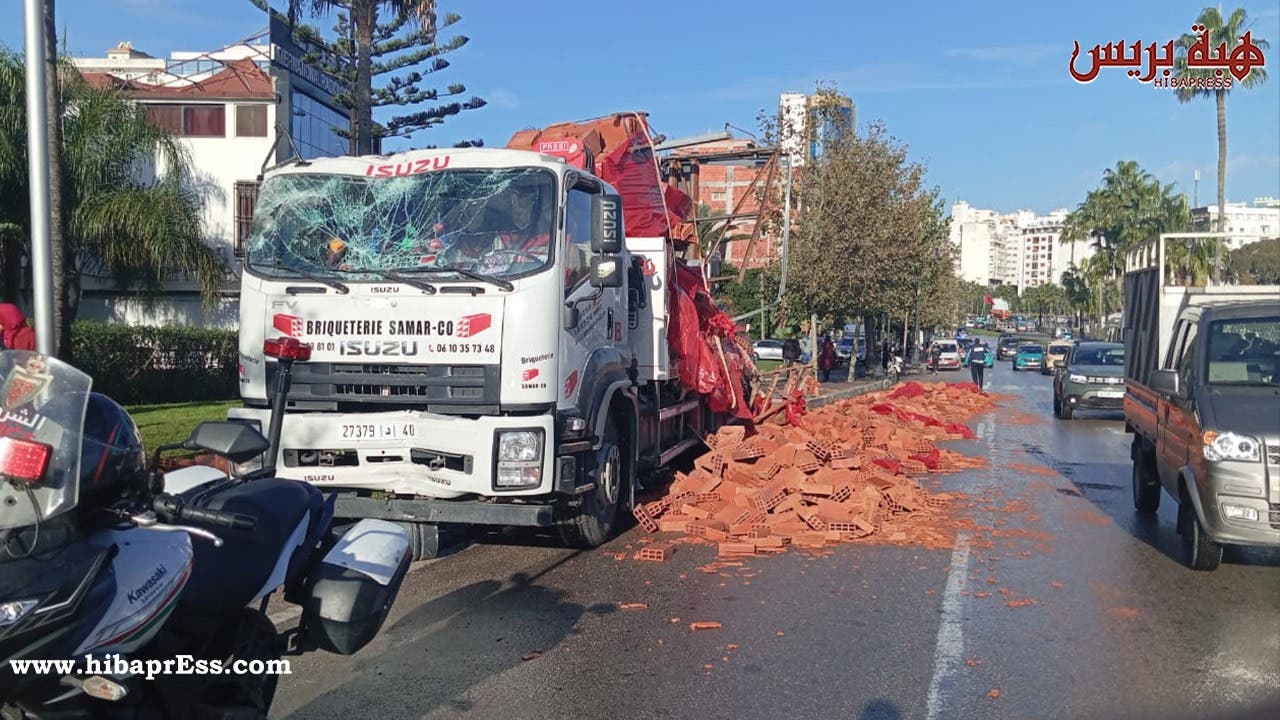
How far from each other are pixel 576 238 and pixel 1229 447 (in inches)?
187

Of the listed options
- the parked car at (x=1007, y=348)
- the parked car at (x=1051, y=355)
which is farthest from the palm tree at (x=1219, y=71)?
the parked car at (x=1007, y=348)

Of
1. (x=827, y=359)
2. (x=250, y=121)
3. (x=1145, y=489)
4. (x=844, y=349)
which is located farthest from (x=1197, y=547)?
(x=844, y=349)

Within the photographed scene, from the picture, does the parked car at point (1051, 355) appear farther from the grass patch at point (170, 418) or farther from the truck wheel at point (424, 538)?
the truck wheel at point (424, 538)

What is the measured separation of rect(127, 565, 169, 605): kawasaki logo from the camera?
2.83m

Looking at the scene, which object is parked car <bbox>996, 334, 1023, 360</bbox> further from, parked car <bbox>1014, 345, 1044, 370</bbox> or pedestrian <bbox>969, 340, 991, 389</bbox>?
pedestrian <bbox>969, 340, 991, 389</bbox>

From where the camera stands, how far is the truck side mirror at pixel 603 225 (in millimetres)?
7844

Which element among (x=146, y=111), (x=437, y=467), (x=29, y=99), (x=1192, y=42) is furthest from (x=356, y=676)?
(x=1192, y=42)

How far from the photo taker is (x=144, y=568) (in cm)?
288

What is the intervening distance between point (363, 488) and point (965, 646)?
13.6ft

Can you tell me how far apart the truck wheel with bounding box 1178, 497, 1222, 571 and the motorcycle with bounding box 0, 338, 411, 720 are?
243 inches

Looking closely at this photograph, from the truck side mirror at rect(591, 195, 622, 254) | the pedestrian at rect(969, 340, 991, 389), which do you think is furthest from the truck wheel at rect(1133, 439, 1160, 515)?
the pedestrian at rect(969, 340, 991, 389)

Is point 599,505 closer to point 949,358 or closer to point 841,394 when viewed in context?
point 841,394

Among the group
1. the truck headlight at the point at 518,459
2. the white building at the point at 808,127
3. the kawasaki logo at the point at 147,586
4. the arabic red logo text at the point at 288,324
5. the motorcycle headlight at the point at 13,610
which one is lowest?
the truck headlight at the point at 518,459

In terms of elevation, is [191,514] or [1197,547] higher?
[191,514]
